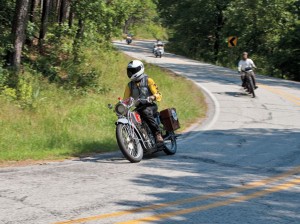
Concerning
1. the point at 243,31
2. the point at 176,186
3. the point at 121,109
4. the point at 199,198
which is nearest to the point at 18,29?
the point at 121,109

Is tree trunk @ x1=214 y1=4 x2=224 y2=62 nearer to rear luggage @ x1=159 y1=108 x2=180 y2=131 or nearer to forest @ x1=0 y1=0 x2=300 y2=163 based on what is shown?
forest @ x1=0 y1=0 x2=300 y2=163

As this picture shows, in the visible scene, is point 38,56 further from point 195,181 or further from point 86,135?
point 195,181

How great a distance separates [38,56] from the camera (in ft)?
64.2

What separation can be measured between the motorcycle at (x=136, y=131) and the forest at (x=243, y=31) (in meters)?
29.4

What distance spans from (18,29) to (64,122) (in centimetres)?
431

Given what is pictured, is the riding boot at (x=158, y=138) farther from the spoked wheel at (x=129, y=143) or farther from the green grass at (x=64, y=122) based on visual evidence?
the green grass at (x=64, y=122)

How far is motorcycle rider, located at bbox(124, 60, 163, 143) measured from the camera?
32.7 ft

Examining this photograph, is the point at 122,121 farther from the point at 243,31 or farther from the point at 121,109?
the point at 243,31

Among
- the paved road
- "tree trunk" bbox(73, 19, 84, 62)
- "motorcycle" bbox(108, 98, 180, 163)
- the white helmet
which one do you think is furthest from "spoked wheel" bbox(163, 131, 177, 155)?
"tree trunk" bbox(73, 19, 84, 62)

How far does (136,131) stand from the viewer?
32.0 feet

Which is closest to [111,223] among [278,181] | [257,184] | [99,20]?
[257,184]

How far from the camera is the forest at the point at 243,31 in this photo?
3950 centimetres

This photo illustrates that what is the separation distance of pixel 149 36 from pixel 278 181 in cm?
8864

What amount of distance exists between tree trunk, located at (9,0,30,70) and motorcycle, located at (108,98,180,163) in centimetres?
736
